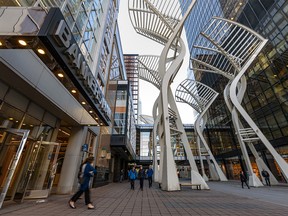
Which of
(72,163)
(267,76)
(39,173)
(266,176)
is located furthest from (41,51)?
(267,76)

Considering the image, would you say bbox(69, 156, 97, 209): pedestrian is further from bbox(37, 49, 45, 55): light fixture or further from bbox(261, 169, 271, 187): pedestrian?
bbox(261, 169, 271, 187): pedestrian

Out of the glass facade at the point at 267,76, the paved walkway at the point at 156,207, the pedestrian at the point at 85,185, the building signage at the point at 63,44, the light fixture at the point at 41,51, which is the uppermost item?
the glass facade at the point at 267,76

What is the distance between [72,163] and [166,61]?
1125cm

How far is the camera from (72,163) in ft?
31.4

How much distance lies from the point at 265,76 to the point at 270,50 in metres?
2.93

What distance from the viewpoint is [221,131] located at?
27766 mm

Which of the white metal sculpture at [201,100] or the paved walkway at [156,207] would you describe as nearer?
the paved walkway at [156,207]

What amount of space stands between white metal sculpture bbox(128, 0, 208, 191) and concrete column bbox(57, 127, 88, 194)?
18.5 feet

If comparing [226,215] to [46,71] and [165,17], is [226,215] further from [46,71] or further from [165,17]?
[165,17]

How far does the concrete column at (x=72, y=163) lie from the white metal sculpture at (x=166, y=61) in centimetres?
563

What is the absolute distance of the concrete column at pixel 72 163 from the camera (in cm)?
896

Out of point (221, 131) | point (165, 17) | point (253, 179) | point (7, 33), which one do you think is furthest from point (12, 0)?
point (221, 131)

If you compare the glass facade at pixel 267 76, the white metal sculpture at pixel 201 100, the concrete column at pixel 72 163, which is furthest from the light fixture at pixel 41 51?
the white metal sculpture at pixel 201 100

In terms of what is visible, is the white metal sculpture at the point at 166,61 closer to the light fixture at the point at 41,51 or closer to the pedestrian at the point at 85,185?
the pedestrian at the point at 85,185
